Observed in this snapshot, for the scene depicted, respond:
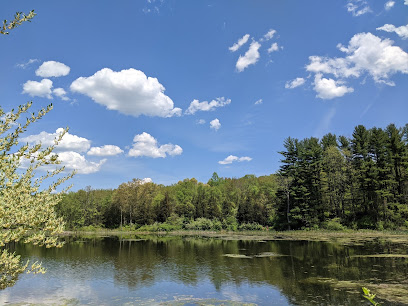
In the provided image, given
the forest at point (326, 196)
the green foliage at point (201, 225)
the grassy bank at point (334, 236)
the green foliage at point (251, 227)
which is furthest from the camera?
the green foliage at point (201, 225)

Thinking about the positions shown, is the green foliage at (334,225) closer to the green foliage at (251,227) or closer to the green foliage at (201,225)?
the green foliage at (251,227)

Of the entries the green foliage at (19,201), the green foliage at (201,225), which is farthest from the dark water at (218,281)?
the green foliage at (201,225)

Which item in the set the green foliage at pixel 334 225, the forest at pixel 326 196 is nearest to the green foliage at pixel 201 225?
the forest at pixel 326 196

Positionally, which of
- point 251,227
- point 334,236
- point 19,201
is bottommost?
point 334,236

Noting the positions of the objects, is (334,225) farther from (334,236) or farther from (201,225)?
(201,225)

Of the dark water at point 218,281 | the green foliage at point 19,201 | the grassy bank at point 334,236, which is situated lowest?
the grassy bank at point 334,236

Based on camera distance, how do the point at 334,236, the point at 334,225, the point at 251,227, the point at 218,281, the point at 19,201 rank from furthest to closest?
1. the point at 251,227
2. the point at 334,225
3. the point at 334,236
4. the point at 218,281
5. the point at 19,201

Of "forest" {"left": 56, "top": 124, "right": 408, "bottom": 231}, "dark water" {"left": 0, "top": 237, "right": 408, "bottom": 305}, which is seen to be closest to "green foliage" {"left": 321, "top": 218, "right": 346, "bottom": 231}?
"forest" {"left": 56, "top": 124, "right": 408, "bottom": 231}

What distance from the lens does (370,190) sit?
5797 cm

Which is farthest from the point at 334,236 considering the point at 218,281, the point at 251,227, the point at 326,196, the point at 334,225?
the point at 218,281

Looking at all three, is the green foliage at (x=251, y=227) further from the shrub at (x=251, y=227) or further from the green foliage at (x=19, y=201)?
the green foliage at (x=19, y=201)

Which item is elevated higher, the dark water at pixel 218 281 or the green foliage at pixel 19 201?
the green foliage at pixel 19 201

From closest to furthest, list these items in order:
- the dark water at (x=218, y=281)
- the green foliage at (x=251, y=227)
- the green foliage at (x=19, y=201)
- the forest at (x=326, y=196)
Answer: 1. the green foliage at (x=19, y=201)
2. the dark water at (x=218, y=281)
3. the forest at (x=326, y=196)
4. the green foliage at (x=251, y=227)

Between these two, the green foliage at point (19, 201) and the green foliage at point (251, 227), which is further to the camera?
the green foliage at point (251, 227)
